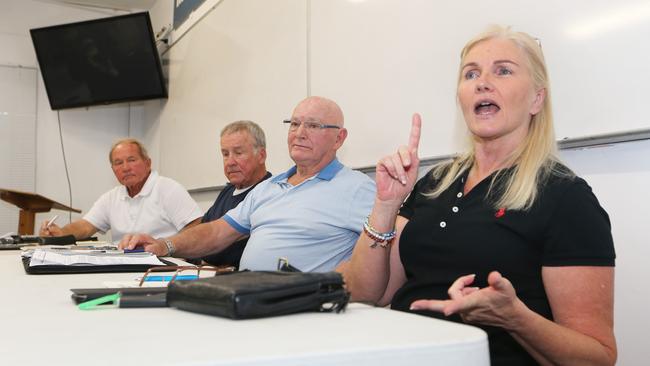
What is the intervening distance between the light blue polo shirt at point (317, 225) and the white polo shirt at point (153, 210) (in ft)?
4.06

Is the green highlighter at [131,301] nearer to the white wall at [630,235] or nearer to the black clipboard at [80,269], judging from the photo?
the black clipboard at [80,269]

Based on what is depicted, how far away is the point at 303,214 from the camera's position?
86.3 inches

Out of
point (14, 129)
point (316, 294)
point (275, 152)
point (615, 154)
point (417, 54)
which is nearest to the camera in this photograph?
point (316, 294)

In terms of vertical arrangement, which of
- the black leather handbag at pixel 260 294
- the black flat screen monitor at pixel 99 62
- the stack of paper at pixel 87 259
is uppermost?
the black flat screen monitor at pixel 99 62

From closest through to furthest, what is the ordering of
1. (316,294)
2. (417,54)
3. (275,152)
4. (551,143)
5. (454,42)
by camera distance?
(316,294) < (551,143) < (454,42) < (417,54) < (275,152)

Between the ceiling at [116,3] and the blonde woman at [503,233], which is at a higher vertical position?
the ceiling at [116,3]

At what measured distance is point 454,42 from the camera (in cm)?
215

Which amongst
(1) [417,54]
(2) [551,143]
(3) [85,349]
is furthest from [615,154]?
(3) [85,349]

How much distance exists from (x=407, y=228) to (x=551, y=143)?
0.38 m

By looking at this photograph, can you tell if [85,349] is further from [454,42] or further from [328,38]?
[328,38]

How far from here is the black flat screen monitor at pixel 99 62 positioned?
17.2ft

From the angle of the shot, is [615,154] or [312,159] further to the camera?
[312,159]

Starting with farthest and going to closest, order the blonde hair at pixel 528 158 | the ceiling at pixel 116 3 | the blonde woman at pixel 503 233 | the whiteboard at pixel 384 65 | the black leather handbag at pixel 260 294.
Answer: the ceiling at pixel 116 3 → the whiteboard at pixel 384 65 → the blonde hair at pixel 528 158 → the blonde woman at pixel 503 233 → the black leather handbag at pixel 260 294

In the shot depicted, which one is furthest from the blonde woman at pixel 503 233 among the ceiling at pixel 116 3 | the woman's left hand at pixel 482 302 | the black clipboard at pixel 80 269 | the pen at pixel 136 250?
the ceiling at pixel 116 3
